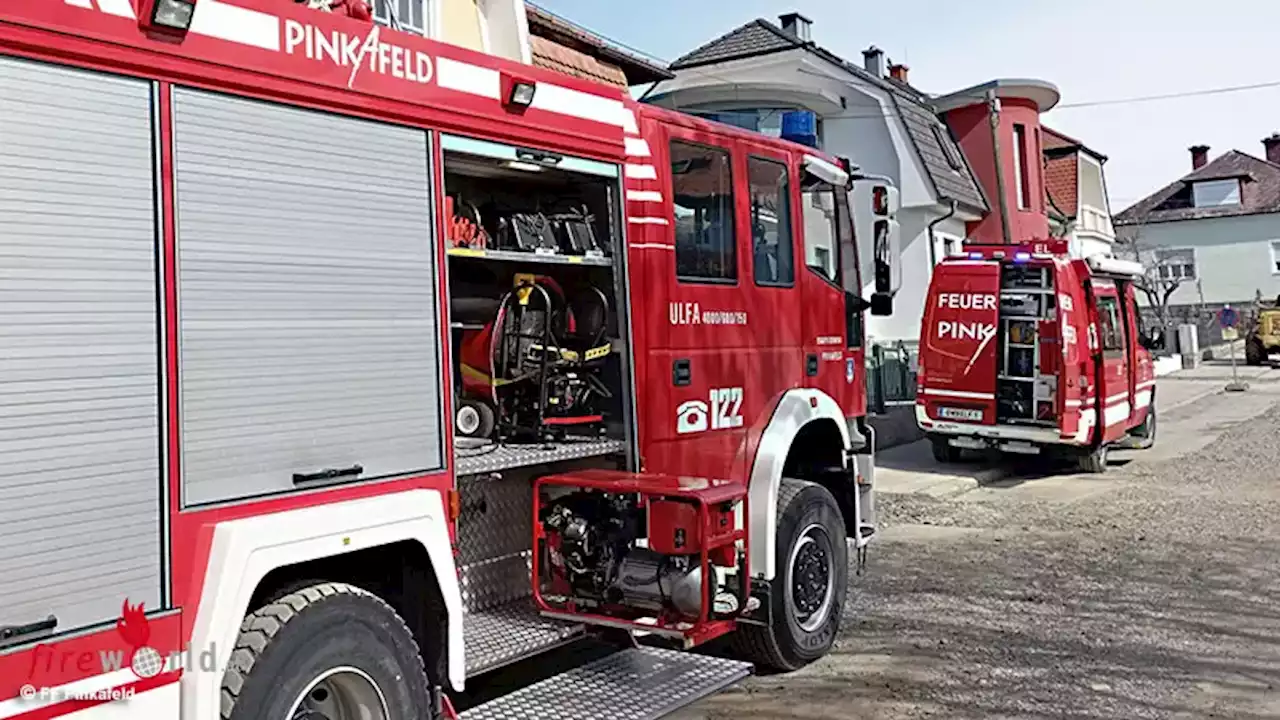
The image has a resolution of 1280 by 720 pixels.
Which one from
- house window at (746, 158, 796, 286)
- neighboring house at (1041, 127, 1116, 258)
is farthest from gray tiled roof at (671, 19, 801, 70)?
house window at (746, 158, 796, 286)

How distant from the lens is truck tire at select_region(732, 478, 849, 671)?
6.16m

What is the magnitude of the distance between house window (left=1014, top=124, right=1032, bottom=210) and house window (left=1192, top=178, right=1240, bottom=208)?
2803 centimetres

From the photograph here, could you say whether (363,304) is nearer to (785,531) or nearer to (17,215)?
(17,215)

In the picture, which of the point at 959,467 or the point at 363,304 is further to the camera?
the point at 959,467

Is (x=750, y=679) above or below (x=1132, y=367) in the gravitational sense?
below

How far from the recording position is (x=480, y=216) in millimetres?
5406

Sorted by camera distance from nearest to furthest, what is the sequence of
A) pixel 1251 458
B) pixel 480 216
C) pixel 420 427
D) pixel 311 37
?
pixel 311 37, pixel 420 427, pixel 480 216, pixel 1251 458

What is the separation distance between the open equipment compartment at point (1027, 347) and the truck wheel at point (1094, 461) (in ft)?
3.13

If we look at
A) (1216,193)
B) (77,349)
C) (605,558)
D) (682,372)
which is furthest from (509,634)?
(1216,193)

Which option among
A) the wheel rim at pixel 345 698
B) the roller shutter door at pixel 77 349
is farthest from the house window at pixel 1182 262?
the roller shutter door at pixel 77 349

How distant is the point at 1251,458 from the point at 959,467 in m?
3.80

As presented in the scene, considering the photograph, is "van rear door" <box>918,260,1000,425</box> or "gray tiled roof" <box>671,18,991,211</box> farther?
"gray tiled roof" <box>671,18,991,211</box>

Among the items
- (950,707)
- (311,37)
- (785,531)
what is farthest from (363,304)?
(950,707)

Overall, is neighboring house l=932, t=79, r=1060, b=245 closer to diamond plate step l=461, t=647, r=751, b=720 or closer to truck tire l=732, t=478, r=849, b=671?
truck tire l=732, t=478, r=849, b=671
